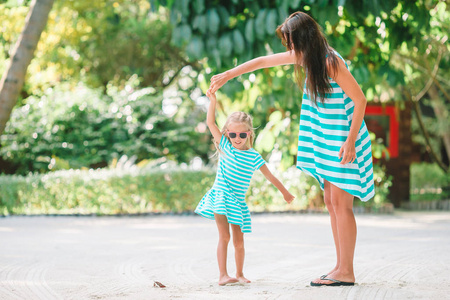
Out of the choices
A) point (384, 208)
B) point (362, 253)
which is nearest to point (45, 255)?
point (362, 253)

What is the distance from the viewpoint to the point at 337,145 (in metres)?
3.93

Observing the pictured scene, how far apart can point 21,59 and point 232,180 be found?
14.2 ft

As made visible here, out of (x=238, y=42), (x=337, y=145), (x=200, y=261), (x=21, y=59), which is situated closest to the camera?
(x=337, y=145)

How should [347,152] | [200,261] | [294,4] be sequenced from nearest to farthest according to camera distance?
[347,152]
[200,261]
[294,4]

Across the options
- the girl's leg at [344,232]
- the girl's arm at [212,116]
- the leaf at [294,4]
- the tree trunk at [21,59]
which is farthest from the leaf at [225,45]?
the girl's leg at [344,232]

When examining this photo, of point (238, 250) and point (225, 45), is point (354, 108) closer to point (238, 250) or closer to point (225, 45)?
point (238, 250)

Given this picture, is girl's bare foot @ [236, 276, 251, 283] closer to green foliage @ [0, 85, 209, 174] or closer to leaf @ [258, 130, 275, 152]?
leaf @ [258, 130, 275, 152]

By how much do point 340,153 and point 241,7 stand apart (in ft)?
14.1

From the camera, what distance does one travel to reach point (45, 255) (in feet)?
19.4

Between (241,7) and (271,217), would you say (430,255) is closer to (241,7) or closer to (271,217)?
(241,7)

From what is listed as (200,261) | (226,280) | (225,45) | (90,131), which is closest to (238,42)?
(225,45)

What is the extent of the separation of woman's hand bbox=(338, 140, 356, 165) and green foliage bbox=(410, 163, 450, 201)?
41.9 feet

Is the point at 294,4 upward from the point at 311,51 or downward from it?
upward

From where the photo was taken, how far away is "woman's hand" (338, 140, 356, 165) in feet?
12.5
